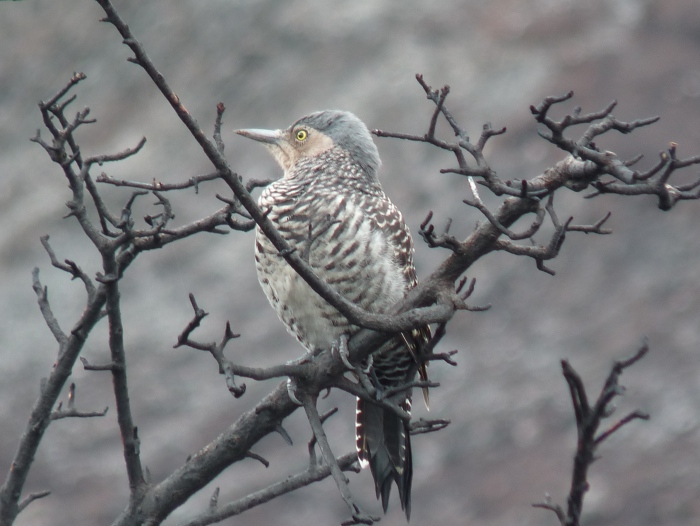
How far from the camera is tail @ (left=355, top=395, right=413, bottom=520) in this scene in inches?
167

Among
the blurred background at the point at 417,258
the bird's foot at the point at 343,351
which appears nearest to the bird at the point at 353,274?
the bird's foot at the point at 343,351

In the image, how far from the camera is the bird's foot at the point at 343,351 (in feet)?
11.5

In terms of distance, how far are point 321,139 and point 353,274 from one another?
1140mm

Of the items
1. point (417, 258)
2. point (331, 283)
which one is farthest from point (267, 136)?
point (417, 258)

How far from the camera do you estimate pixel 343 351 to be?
3631mm

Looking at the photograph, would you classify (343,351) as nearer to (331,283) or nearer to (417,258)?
(331,283)

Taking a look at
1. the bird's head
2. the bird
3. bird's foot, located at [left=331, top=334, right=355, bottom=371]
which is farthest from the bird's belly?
the bird's head

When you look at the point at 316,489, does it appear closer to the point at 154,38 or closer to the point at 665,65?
the point at 665,65

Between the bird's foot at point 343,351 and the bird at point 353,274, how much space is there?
250 mm

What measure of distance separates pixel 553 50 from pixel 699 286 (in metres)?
4.73

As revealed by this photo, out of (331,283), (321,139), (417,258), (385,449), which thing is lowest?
(385,449)

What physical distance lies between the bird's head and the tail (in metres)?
1.26

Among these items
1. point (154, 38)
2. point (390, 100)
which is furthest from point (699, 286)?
point (154, 38)

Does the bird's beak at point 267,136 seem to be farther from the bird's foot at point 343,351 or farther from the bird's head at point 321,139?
the bird's foot at point 343,351
